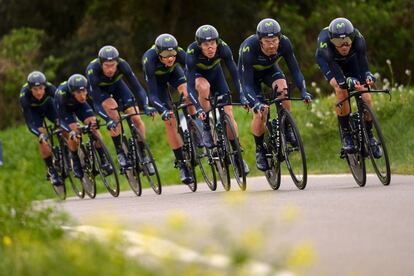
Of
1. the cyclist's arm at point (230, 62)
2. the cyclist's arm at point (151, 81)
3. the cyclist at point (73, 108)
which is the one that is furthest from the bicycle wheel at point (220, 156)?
the cyclist at point (73, 108)

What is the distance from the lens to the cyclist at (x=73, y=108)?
2281 cm

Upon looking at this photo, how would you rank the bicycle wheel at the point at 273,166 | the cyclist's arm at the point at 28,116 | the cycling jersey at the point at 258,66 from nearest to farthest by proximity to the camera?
the cycling jersey at the point at 258,66
the bicycle wheel at the point at 273,166
the cyclist's arm at the point at 28,116

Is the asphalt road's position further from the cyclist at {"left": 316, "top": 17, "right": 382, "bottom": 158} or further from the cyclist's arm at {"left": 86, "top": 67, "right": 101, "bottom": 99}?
the cyclist's arm at {"left": 86, "top": 67, "right": 101, "bottom": 99}

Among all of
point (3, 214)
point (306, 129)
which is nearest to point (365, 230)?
point (3, 214)

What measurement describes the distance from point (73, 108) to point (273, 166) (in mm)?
6658

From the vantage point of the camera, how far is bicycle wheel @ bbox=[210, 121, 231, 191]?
1797cm

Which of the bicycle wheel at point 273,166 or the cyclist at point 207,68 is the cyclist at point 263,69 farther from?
the cyclist at point 207,68

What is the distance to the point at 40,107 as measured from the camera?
2494cm

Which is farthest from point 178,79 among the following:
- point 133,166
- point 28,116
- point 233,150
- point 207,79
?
point 28,116

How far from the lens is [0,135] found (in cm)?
3931

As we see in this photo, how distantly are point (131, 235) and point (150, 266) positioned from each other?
2699 mm

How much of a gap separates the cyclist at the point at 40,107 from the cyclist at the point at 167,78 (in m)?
4.52

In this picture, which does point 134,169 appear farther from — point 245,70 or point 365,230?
point 365,230

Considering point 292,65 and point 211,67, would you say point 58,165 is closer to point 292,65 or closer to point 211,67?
point 211,67
